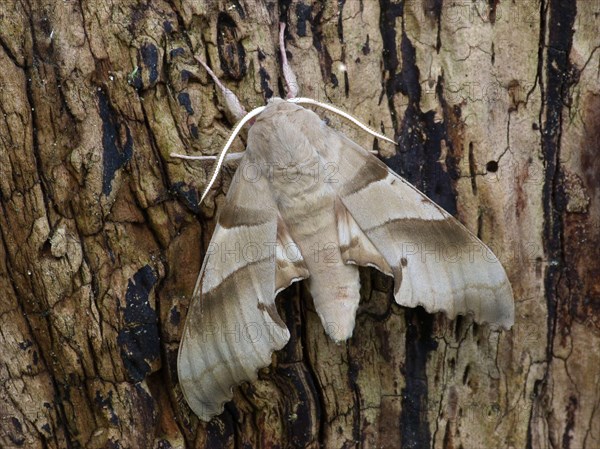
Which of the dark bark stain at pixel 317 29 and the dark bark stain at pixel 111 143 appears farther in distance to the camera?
the dark bark stain at pixel 317 29

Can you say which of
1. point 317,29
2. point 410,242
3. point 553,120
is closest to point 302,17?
point 317,29

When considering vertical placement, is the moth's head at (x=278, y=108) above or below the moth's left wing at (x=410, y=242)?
above

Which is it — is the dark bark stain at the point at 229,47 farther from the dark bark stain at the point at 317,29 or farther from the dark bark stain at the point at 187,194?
the dark bark stain at the point at 187,194

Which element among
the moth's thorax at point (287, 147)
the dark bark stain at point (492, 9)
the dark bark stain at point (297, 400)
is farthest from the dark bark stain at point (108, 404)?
the dark bark stain at point (492, 9)

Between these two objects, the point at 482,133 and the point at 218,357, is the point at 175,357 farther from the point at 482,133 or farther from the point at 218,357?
the point at 482,133

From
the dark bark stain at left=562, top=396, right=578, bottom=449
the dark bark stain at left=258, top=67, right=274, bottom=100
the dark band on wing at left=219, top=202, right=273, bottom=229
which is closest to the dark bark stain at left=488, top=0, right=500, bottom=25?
the dark bark stain at left=258, top=67, right=274, bottom=100

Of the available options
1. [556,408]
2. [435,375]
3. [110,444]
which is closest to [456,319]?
[435,375]

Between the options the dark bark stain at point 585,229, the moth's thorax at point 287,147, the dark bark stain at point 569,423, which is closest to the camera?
the moth's thorax at point 287,147
